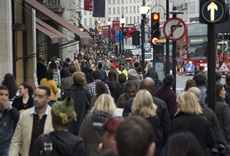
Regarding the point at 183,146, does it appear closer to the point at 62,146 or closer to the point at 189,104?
the point at 62,146

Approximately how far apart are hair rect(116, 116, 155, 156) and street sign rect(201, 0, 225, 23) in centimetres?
588

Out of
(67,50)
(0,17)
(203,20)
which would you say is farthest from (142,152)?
(67,50)

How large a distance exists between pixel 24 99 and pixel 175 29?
8814mm

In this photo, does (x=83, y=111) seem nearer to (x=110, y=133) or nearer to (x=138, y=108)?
(x=138, y=108)

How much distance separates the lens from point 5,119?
9469 millimetres

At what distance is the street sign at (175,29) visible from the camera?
18.8 metres

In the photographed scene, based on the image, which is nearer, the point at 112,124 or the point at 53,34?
the point at 112,124

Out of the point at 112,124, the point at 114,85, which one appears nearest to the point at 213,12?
the point at 112,124

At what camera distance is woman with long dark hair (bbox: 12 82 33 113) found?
10758 millimetres

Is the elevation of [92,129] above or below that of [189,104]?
below

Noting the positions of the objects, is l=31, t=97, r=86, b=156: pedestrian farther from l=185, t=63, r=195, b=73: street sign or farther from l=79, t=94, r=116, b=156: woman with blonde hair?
l=185, t=63, r=195, b=73: street sign

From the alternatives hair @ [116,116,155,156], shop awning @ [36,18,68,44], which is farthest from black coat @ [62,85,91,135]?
shop awning @ [36,18,68,44]

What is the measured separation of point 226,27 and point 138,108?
5658 mm

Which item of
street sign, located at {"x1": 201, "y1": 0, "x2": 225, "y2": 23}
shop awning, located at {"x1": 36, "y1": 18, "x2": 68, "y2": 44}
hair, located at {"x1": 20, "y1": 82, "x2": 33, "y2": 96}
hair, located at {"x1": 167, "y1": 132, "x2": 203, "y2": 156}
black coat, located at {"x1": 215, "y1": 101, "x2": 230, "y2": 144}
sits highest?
shop awning, located at {"x1": 36, "y1": 18, "x2": 68, "y2": 44}
